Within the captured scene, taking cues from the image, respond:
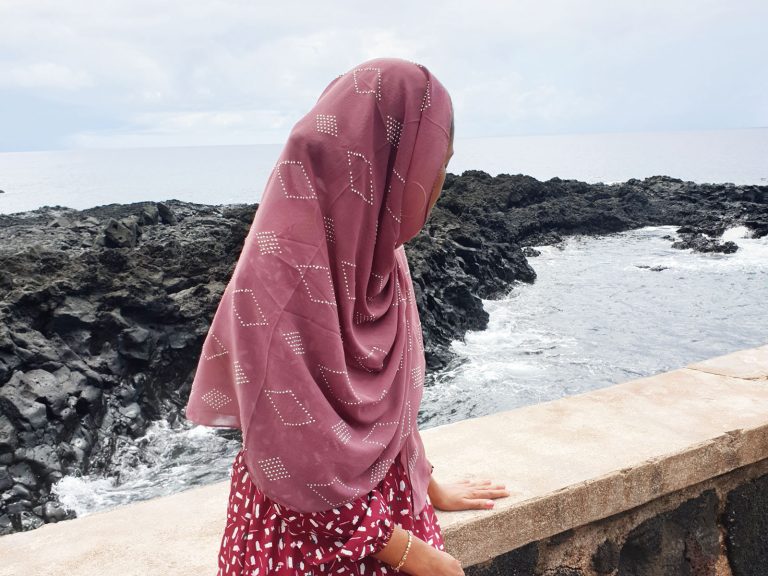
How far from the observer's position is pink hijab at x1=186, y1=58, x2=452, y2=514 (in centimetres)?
102

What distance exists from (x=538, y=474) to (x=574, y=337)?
944 centimetres

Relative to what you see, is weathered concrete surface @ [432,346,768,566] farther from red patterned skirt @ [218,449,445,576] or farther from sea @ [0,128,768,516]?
sea @ [0,128,768,516]

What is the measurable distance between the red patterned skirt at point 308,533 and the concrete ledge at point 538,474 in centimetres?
21

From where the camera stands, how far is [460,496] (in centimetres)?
147

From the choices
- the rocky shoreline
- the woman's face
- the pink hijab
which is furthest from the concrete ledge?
the rocky shoreline

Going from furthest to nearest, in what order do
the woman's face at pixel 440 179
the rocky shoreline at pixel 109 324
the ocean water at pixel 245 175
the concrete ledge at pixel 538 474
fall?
the ocean water at pixel 245 175, the rocky shoreline at pixel 109 324, the concrete ledge at pixel 538 474, the woman's face at pixel 440 179

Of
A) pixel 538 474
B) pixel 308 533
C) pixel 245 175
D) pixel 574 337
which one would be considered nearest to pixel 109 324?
pixel 538 474

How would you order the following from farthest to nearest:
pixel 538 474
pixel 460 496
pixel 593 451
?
pixel 593 451 < pixel 538 474 < pixel 460 496

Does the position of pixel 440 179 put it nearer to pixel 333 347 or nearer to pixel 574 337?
pixel 333 347

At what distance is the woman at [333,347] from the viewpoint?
1026mm

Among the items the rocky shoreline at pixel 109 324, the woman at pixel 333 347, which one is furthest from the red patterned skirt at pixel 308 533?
the rocky shoreline at pixel 109 324

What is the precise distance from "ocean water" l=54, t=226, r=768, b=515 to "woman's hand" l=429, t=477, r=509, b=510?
4269mm

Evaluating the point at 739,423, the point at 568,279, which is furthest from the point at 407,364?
the point at 568,279

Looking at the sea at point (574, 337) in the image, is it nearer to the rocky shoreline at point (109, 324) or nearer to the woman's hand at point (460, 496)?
the rocky shoreline at point (109, 324)
